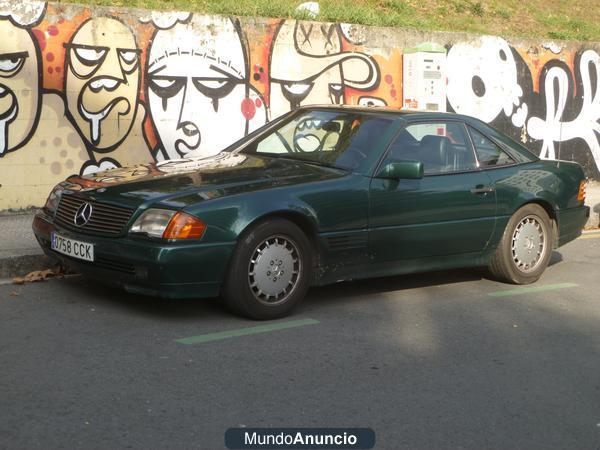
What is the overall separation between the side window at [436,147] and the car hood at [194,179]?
2.02ft

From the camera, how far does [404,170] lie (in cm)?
726

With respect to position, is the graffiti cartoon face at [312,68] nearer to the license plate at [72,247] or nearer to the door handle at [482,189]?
the door handle at [482,189]

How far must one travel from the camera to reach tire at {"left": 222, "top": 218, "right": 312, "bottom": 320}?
6.61 meters

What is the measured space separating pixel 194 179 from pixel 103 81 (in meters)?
4.73

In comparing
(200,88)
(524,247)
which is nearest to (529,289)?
(524,247)

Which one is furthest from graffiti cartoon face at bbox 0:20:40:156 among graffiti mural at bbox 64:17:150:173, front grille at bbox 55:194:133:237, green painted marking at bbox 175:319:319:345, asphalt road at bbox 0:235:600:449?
green painted marking at bbox 175:319:319:345

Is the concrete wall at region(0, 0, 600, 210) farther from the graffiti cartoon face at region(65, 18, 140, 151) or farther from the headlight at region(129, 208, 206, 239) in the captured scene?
the headlight at region(129, 208, 206, 239)

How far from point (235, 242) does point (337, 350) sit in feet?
3.28

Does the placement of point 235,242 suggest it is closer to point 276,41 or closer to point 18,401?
point 18,401

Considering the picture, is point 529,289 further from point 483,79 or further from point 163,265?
point 483,79

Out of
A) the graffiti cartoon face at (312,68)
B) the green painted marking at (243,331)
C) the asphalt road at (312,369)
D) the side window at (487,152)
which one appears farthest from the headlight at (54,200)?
the graffiti cartoon face at (312,68)

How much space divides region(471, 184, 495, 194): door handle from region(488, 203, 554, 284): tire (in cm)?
37

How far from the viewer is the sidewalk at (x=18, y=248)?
8023mm

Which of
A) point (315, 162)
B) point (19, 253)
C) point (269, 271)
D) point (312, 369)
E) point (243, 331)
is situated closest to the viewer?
point (312, 369)
